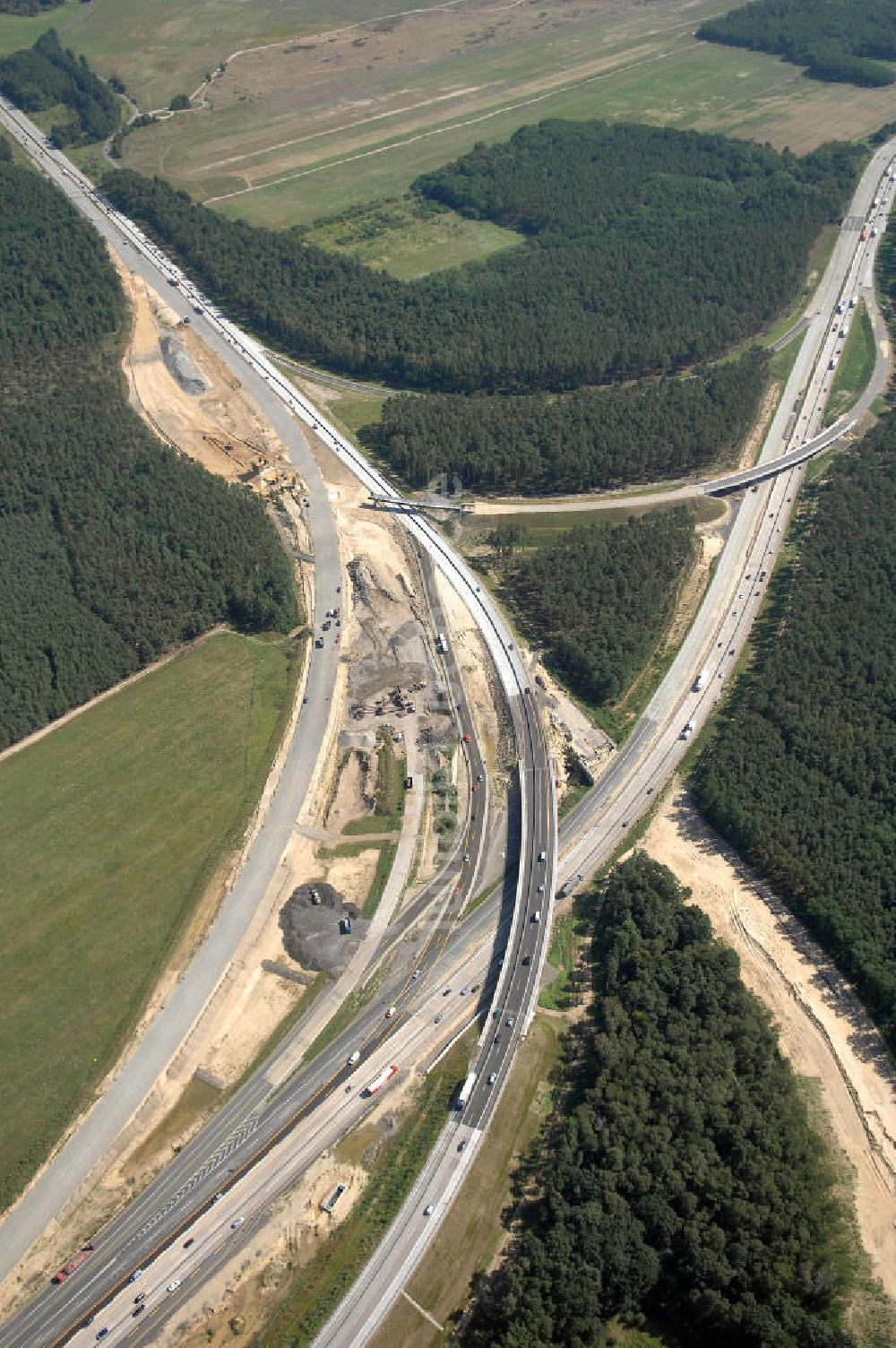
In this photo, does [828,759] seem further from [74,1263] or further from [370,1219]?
[74,1263]

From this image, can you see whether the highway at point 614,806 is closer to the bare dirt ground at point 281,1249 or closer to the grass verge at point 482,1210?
the grass verge at point 482,1210

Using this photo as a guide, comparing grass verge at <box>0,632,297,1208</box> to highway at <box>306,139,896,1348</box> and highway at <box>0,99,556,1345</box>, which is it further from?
highway at <box>306,139,896,1348</box>

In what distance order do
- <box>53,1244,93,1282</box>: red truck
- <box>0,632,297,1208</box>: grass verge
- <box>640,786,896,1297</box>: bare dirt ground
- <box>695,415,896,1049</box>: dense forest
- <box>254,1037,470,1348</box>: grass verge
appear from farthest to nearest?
<box>695,415,896,1049</box>: dense forest
<box>0,632,297,1208</box>: grass verge
<box>640,786,896,1297</box>: bare dirt ground
<box>53,1244,93,1282</box>: red truck
<box>254,1037,470,1348</box>: grass verge

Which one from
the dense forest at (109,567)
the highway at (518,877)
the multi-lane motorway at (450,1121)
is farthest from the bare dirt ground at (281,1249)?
the dense forest at (109,567)

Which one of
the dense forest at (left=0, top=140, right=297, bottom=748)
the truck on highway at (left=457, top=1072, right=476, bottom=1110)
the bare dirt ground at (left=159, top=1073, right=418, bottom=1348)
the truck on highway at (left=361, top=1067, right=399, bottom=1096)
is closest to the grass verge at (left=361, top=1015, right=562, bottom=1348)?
the truck on highway at (left=457, top=1072, right=476, bottom=1110)

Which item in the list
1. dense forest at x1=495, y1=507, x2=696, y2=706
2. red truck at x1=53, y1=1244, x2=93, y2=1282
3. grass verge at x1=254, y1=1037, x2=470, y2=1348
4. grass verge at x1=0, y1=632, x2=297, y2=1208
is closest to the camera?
grass verge at x1=254, y1=1037, x2=470, y2=1348
